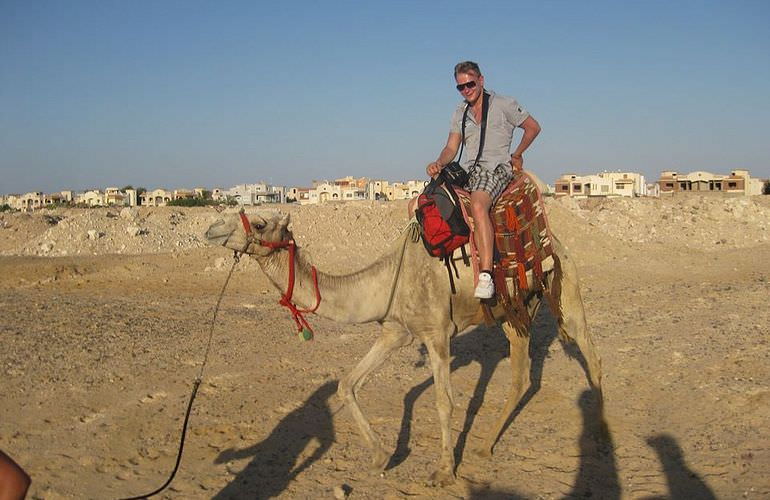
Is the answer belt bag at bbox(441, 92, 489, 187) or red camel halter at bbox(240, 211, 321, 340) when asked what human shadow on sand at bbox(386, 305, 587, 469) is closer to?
red camel halter at bbox(240, 211, 321, 340)

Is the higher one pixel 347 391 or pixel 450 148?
pixel 450 148

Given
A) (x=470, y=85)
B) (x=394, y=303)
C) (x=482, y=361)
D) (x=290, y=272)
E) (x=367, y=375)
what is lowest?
(x=482, y=361)

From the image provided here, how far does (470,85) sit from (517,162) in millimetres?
1027

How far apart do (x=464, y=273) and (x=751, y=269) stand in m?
16.1

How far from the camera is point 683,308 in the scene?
12852 mm

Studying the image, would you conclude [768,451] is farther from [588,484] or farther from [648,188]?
[648,188]

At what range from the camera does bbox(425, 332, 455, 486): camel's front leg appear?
6184 millimetres

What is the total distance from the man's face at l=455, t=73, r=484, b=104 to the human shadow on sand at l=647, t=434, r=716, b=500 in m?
3.77

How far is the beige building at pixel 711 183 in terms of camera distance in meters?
56.1

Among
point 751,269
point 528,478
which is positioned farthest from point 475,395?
point 751,269

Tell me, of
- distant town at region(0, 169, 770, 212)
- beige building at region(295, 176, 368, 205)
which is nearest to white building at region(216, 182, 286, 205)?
distant town at region(0, 169, 770, 212)

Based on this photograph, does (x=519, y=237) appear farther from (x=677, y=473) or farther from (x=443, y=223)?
(x=677, y=473)

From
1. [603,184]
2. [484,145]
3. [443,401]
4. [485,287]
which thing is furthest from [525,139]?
[603,184]

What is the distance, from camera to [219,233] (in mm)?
5488
